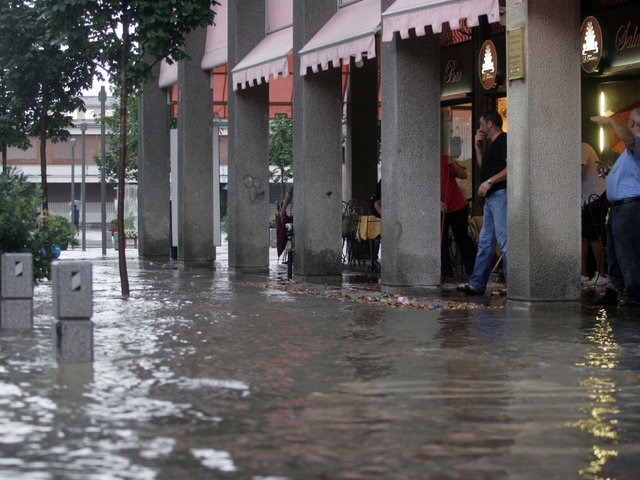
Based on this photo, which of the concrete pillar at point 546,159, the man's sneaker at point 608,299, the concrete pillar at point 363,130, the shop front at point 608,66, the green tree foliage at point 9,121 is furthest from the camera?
the concrete pillar at point 363,130

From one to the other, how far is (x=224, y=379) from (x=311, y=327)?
2.97 metres

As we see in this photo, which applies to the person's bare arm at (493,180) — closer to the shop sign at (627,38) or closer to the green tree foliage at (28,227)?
the shop sign at (627,38)

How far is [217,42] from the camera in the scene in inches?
885

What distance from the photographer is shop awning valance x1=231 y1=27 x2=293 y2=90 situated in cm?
1758

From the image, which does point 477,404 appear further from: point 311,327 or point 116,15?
point 116,15

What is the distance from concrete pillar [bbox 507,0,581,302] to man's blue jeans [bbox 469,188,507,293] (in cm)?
120

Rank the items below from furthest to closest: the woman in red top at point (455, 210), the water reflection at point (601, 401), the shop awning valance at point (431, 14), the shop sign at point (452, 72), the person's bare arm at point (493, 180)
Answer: the shop sign at point (452, 72), the woman in red top at point (455, 210), the person's bare arm at point (493, 180), the shop awning valance at point (431, 14), the water reflection at point (601, 401)

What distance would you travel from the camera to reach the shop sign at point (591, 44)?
14.8 meters

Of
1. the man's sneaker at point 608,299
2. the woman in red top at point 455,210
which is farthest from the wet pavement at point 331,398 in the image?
the woman in red top at point 455,210

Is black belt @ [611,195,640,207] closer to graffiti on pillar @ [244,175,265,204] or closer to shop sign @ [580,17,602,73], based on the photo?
shop sign @ [580,17,602,73]

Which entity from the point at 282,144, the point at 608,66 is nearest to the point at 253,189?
the point at 608,66

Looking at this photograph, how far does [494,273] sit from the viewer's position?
16688 mm

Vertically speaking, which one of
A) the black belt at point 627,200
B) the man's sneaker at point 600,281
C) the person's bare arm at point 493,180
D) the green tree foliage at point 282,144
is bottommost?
the man's sneaker at point 600,281

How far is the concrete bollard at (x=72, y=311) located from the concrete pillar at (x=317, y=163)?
30.1 feet
